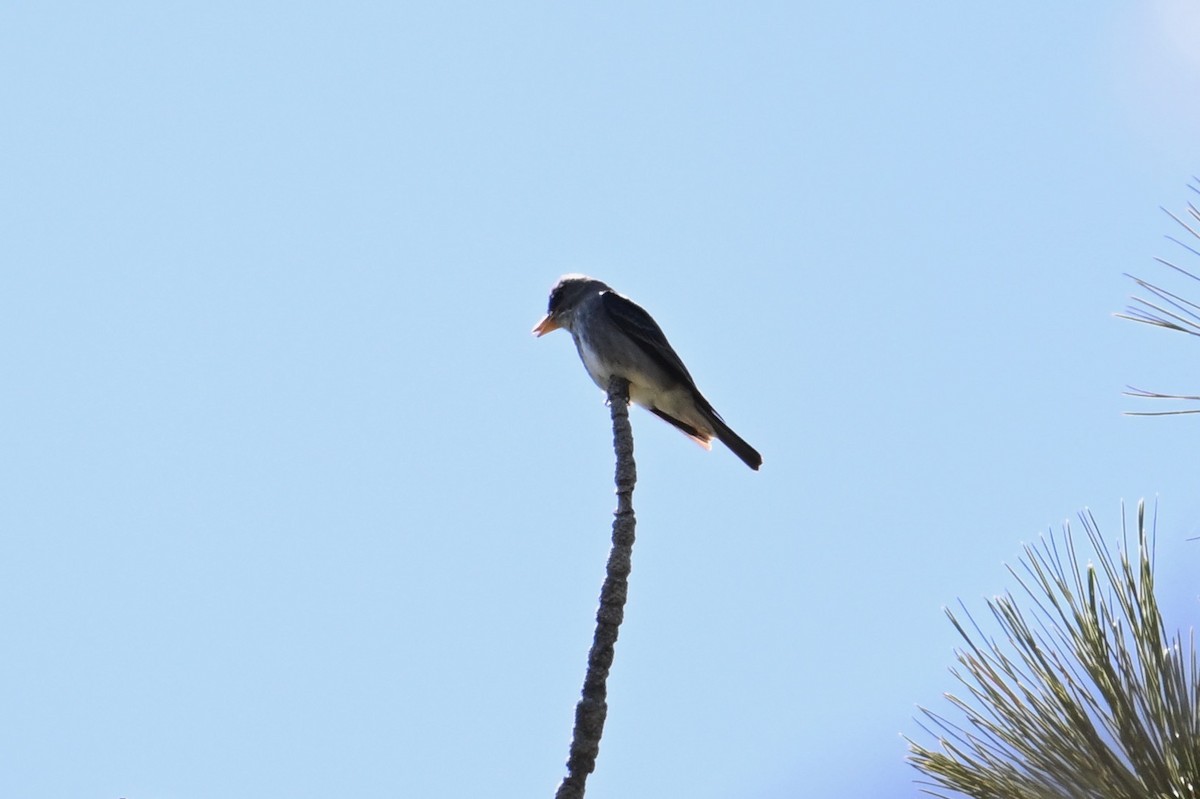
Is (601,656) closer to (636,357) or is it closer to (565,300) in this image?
(636,357)

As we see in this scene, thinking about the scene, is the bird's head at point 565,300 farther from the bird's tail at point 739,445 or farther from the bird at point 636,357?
the bird's tail at point 739,445

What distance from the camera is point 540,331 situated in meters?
8.52

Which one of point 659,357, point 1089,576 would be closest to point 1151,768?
point 1089,576

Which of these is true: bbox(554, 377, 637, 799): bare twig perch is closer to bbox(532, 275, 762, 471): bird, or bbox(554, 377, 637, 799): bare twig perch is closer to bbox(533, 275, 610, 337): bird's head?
bbox(532, 275, 762, 471): bird

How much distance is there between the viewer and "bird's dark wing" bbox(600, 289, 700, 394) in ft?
26.0

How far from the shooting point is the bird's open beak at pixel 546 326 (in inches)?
333

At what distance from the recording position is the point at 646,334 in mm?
7992

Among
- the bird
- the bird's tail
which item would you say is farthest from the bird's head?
the bird's tail

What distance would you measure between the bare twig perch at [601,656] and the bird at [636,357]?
147 inches

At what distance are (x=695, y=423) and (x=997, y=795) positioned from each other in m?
5.53

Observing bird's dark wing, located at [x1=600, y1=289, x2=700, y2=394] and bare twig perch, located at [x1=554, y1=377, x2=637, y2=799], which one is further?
bird's dark wing, located at [x1=600, y1=289, x2=700, y2=394]

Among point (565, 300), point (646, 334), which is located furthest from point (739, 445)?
point (565, 300)

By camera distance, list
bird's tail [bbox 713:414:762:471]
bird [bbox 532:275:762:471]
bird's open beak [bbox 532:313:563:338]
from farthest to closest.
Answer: bird's open beak [bbox 532:313:563:338] → bird's tail [bbox 713:414:762:471] → bird [bbox 532:275:762:471]

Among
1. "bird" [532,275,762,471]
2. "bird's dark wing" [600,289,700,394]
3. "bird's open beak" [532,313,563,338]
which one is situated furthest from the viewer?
"bird's open beak" [532,313,563,338]
